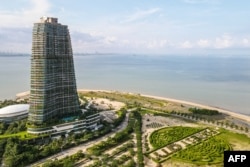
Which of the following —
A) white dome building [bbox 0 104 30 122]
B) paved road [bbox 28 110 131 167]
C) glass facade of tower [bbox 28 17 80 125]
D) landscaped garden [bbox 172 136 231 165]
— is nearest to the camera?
landscaped garden [bbox 172 136 231 165]

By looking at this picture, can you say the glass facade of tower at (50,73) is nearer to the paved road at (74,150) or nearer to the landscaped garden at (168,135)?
the paved road at (74,150)

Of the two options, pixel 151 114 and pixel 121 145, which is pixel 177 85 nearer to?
pixel 151 114

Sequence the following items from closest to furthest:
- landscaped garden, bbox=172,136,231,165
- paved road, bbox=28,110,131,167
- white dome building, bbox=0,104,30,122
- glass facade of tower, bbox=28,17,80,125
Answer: landscaped garden, bbox=172,136,231,165 → paved road, bbox=28,110,131,167 → glass facade of tower, bbox=28,17,80,125 → white dome building, bbox=0,104,30,122

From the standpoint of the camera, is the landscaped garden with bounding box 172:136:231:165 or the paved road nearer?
the landscaped garden with bounding box 172:136:231:165

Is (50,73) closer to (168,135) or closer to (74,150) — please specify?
(74,150)

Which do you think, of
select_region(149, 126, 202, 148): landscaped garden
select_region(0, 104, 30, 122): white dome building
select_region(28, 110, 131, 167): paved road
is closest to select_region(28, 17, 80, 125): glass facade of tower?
select_region(0, 104, 30, 122): white dome building

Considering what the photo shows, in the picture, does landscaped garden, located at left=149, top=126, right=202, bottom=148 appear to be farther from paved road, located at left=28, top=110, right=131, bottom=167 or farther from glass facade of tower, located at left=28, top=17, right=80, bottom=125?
glass facade of tower, located at left=28, top=17, right=80, bottom=125

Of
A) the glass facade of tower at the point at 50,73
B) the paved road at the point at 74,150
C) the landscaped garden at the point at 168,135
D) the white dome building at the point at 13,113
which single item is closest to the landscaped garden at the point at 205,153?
the landscaped garden at the point at 168,135

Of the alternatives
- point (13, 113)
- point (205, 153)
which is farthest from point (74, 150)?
point (205, 153)

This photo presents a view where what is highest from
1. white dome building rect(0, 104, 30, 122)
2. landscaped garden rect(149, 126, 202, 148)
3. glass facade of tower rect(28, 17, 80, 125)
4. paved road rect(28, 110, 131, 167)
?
glass facade of tower rect(28, 17, 80, 125)

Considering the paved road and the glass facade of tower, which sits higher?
the glass facade of tower
